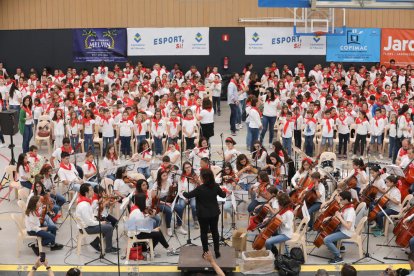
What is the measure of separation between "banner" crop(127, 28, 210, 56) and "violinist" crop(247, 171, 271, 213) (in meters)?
13.5

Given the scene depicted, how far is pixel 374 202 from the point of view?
1333 centimetres

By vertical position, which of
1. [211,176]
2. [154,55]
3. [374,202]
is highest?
[154,55]

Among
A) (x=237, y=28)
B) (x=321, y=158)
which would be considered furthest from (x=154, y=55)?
(x=321, y=158)

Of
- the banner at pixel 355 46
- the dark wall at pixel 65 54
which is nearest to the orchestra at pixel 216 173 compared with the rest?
the dark wall at pixel 65 54

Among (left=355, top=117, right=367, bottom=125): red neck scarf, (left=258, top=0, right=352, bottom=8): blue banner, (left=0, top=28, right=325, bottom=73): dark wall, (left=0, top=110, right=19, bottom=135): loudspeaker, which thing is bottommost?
Answer: (left=355, top=117, right=367, bottom=125): red neck scarf

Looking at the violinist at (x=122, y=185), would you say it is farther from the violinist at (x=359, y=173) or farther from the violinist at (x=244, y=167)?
the violinist at (x=359, y=173)

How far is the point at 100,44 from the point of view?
86.1ft

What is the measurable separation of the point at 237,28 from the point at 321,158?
1143 cm

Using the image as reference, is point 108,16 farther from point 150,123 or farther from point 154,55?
point 150,123

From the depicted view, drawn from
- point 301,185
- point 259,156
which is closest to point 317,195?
point 301,185

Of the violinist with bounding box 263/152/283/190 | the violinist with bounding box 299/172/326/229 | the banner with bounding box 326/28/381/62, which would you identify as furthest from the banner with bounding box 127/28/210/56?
the violinist with bounding box 299/172/326/229

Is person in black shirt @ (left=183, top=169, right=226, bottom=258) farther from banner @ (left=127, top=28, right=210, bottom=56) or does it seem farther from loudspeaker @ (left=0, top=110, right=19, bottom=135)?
banner @ (left=127, top=28, right=210, bottom=56)

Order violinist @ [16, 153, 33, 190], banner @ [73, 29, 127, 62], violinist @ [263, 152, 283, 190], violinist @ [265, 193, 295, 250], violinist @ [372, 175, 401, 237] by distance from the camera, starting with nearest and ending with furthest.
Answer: violinist @ [265, 193, 295, 250] < violinist @ [372, 175, 401, 237] < violinist @ [263, 152, 283, 190] < violinist @ [16, 153, 33, 190] < banner @ [73, 29, 127, 62]

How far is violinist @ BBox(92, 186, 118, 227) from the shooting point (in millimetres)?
12375
